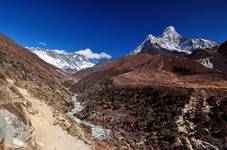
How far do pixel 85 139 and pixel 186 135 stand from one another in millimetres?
16319

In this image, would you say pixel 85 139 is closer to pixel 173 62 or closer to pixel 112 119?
pixel 112 119

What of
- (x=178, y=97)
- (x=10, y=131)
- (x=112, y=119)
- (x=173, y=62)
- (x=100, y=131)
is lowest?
(x=10, y=131)

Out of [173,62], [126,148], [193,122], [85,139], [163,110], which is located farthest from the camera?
[173,62]

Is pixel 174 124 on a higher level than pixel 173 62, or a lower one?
lower

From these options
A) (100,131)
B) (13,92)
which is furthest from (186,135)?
(13,92)

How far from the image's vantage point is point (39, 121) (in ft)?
107

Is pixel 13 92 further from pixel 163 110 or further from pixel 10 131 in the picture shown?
pixel 163 110

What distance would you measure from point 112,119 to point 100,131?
872 cm

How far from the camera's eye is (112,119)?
2105 inches

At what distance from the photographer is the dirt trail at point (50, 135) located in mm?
28578

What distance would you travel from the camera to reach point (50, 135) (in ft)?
100.0

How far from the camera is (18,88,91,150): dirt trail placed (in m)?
28.6

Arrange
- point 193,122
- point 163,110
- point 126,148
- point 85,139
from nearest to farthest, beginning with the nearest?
point 85,139 < point 126,148 < point 193,122 < point 163,110

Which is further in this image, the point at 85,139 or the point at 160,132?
the point at 160,132
